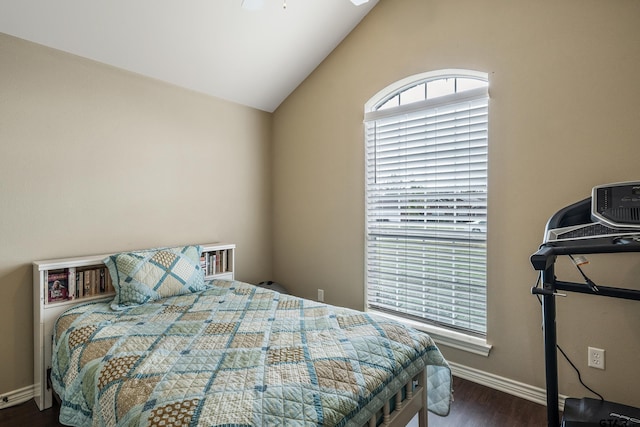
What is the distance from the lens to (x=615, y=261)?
1886 millimetres

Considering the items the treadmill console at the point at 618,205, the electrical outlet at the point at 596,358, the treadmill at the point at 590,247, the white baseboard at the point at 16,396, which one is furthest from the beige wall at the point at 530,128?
the white baseboard at the point at 16,396

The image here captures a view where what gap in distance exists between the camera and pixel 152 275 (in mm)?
2279

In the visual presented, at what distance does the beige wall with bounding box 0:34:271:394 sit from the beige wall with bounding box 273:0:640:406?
1.29m

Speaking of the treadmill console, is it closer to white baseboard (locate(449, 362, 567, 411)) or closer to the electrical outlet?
the electrical outlet

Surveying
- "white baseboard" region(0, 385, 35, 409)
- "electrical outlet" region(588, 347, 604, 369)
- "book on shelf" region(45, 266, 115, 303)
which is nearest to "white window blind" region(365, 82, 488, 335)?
"electrical outlet" region(588, 347, 604, 369)

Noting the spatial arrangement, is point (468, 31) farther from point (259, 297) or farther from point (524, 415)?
point (524, 415)

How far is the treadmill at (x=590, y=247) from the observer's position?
1.32 m

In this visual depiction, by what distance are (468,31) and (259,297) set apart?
2495 millimetres

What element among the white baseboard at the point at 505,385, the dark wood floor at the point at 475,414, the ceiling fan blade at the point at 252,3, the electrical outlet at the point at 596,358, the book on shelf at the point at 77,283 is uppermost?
the ceiling fan blade at the point at 252,3

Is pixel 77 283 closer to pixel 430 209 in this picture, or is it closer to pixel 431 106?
pixel 430 209

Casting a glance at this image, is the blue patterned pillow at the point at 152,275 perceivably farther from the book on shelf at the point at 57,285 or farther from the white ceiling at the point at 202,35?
the white ceiling at the point at 202,35

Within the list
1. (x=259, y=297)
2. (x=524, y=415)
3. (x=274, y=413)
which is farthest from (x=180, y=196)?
(x=524, y=415)

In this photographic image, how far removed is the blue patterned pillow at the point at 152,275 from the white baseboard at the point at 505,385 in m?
2.12

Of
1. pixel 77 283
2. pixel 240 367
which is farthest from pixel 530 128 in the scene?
pixel 77 283
